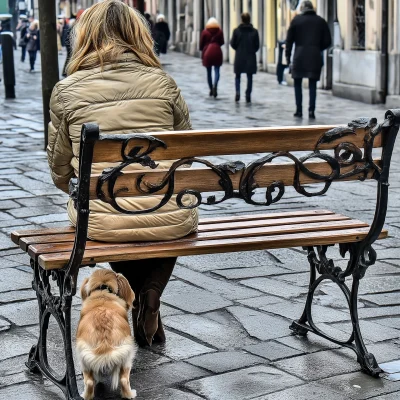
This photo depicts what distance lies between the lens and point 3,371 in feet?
14.0

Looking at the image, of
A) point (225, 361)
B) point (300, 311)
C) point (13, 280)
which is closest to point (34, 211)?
point (13, 280)

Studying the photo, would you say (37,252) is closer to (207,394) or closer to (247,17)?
(207,394)

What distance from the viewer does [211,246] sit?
13.9 feet

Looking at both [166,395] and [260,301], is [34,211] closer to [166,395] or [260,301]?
[260,301]

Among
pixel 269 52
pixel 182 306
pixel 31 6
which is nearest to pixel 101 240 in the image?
pixel 182 306

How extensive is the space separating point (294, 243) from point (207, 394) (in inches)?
30.1

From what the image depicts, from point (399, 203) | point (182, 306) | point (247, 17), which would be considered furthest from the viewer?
point (247, 17)

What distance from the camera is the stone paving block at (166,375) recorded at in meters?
4.07

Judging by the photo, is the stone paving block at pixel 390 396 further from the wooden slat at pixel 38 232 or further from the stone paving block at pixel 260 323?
the wooden slat at pixel 38 232

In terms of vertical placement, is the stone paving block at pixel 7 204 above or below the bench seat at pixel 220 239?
below

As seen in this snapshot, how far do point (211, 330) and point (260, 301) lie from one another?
1.87ft

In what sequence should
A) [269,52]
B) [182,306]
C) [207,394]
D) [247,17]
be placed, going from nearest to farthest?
[207,394]
[182,306]
[247,17]
[269,52]

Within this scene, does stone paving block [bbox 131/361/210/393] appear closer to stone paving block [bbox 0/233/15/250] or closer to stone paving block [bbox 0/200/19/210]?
stone paving block [bbox 0/233/15/250]

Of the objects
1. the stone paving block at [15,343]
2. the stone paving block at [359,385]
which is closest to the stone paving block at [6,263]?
the stone paving block at [15,343]
